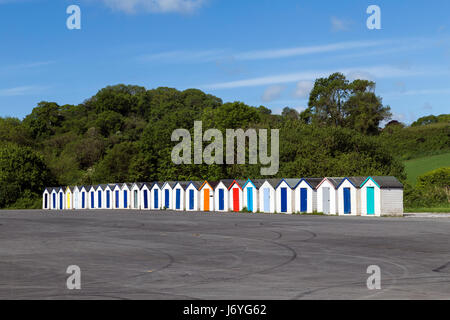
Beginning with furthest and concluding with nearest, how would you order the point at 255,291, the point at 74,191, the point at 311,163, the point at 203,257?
the point at 74,191
the point at 311,163
the point at 203,257
the point at 255,291

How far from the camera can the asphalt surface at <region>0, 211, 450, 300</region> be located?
34.1 ft

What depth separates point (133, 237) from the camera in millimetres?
23359

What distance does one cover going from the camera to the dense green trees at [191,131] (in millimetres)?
66750

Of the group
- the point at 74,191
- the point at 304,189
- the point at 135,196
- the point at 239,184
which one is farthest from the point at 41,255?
the point at 74,191

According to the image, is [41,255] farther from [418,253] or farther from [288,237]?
[418,253]

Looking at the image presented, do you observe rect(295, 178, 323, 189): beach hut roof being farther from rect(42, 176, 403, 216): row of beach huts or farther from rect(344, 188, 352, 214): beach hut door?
rect(344, 188, 352, 214): beach hut door

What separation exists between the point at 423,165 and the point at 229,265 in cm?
6911

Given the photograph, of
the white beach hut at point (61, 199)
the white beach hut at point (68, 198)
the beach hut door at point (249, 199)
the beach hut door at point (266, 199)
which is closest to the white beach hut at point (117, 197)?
the white beach hut at point (68, 198)

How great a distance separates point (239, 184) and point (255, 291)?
42.2 meters

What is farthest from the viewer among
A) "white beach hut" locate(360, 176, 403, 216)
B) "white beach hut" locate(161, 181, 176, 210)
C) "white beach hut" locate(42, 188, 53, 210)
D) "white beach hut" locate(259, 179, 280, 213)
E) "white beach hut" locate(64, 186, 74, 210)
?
"white beach hut" locate(42, 188, 53, 210)

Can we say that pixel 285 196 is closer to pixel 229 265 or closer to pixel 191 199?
pixel 191 199

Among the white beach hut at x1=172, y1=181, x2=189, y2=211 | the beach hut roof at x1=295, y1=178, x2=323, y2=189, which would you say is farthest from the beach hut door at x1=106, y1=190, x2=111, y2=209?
the beach hut roof at x1=295, y1=178, x2=323, y2=189
